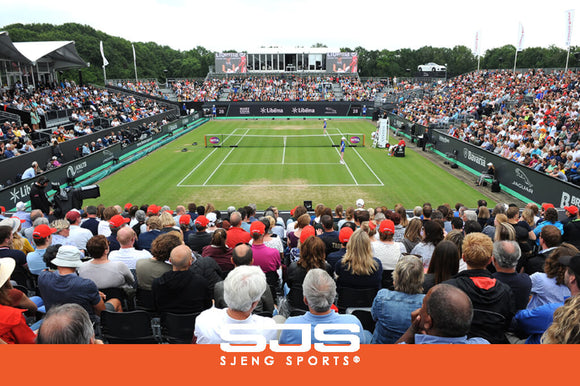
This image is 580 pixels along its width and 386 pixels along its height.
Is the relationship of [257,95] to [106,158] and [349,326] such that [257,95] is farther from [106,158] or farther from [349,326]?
[349,326]

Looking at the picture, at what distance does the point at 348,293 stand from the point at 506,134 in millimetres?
26319

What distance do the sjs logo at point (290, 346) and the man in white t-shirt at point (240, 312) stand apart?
3 cm

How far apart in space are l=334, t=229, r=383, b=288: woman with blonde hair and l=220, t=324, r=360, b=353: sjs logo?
7.26 feet

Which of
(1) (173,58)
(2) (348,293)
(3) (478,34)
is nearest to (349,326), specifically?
(2) (348,293)

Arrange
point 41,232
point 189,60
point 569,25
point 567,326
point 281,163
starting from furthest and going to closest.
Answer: point 189,60
point 569,25
point 281,163
point 41,232
point 567,326

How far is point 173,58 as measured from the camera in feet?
482

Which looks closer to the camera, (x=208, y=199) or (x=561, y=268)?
(x=561, y=268)

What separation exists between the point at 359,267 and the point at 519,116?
99.7 feet

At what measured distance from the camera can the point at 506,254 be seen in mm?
5035

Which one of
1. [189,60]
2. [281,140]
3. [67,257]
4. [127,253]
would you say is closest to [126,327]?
[67,257]

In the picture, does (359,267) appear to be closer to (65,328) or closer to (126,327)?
(126,327)

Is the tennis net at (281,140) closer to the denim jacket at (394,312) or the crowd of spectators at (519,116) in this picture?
the crowd of spectators at (519,116)

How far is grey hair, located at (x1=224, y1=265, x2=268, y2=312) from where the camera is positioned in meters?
3.73

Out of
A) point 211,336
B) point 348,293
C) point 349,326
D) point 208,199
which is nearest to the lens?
point 349,326
